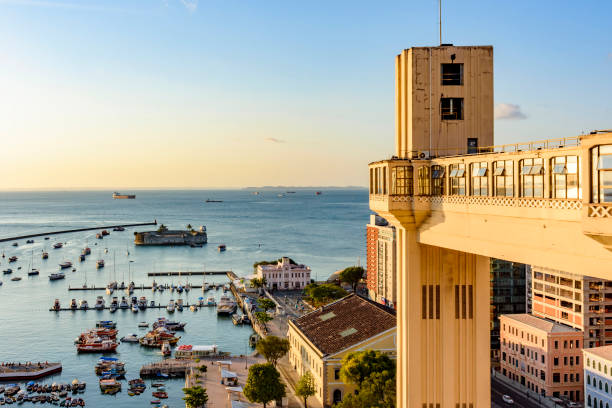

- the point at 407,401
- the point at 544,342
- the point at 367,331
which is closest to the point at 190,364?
the point at 367,331

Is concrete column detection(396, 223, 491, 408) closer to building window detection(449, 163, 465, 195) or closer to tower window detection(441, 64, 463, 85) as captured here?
building window detection(449, 163, 465, 195)

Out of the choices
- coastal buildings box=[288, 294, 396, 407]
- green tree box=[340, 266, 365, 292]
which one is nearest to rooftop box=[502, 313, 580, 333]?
coastal buildings box=[288, 294, 396, 407]

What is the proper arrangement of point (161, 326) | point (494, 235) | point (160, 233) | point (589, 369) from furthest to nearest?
point (160, 233) → point (161, 326) → point (589, 369) → point (494, 235)

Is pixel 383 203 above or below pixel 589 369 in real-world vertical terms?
above

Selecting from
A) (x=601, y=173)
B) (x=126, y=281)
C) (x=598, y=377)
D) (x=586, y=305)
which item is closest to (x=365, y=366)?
(x=598, y=377)

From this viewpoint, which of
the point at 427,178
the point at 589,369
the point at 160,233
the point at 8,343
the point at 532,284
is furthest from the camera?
the point at 160,233

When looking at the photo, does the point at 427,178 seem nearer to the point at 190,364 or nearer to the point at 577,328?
the point at 577,328
